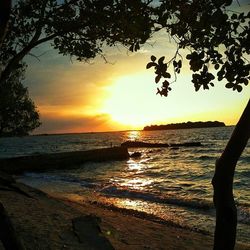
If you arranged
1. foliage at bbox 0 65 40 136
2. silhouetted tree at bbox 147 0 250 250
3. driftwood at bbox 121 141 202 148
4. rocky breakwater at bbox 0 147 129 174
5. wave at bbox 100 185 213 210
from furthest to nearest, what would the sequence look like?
driftwood at bbox 121 141 202 148
rocky breakwater at bbox 0 147 129 174
wave at bbox 100 185 213 210
foliage at bbox 0 65 40 136
silhouetted tree at bbox 147 0 250 250

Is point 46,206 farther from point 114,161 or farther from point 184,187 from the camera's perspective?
point 114,161

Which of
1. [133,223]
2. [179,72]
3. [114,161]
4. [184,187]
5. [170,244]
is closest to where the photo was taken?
[179,72]

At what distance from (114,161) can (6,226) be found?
48.7m

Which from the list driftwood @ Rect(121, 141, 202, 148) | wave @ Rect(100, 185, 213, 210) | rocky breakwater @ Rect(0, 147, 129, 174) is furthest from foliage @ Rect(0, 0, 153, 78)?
driftwood @ Rect(121, 141, 202, 148)

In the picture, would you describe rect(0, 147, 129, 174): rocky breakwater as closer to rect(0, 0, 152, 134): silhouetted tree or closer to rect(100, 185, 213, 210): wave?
rect(100, 185, 213, 210): wave

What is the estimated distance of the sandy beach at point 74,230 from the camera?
10023 mm

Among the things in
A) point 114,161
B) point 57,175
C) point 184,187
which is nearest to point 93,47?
point 184,187

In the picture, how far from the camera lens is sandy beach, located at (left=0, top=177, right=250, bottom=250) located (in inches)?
395

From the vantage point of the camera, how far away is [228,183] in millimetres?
5680

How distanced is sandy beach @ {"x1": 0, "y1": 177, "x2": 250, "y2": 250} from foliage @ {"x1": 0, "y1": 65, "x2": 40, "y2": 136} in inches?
107

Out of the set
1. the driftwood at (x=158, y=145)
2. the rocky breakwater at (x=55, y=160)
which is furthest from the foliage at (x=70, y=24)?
the driftwood at (x=158, y=145)

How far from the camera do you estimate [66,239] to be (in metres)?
10.2

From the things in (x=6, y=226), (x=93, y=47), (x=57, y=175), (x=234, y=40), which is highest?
(x=93, y=47)

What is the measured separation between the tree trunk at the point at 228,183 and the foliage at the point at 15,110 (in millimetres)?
8903
